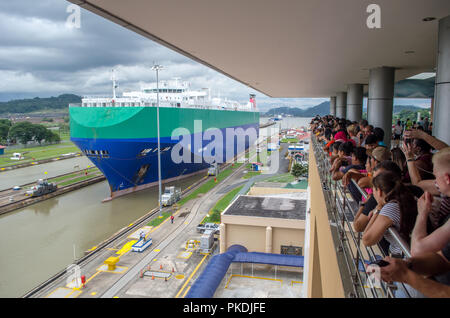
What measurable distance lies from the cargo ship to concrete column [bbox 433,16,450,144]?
642 inches

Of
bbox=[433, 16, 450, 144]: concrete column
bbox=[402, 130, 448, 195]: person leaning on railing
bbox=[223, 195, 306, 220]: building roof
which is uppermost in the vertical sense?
bbox=[433, 16, 450, 144]: concrete column

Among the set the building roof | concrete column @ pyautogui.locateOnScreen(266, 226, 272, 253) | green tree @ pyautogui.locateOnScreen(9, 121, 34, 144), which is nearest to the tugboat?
the building roof

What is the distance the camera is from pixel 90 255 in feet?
41.2

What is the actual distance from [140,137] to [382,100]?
15229 millimetres

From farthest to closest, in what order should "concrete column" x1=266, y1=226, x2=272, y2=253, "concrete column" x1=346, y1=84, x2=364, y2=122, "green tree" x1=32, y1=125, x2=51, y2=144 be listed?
"green tree" x1=32, y1=125, x2=51, y2=144
"concrete column" x1=266, y1=226, x2=272, y2=253
"concrete column" x1=346, y1=84, x2=364, y2=122

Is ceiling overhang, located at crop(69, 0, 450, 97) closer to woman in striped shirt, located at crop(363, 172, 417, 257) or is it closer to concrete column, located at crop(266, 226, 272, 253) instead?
woman in striped shirt, located at crop(363, 172, 417, 257)

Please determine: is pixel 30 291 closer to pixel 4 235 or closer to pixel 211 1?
pixel 4 235

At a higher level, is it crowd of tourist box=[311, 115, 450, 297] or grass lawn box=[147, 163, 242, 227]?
crowd of tourist box=[311, 115, 450, 297]

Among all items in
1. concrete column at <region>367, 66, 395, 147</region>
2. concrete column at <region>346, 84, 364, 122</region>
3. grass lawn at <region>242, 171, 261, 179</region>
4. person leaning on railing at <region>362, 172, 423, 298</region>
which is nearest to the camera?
person leaning on railing at <region>362, 172, 423, 298</region>

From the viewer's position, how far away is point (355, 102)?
444 inches

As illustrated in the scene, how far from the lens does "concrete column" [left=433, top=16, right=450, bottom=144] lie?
317cm

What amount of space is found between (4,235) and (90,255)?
603 cm

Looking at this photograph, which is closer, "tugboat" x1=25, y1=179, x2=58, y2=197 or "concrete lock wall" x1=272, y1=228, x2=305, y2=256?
"concrete lock wall" x1=272, y1=228, x2=305, y2=256

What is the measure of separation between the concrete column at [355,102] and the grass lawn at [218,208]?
8270 mm
